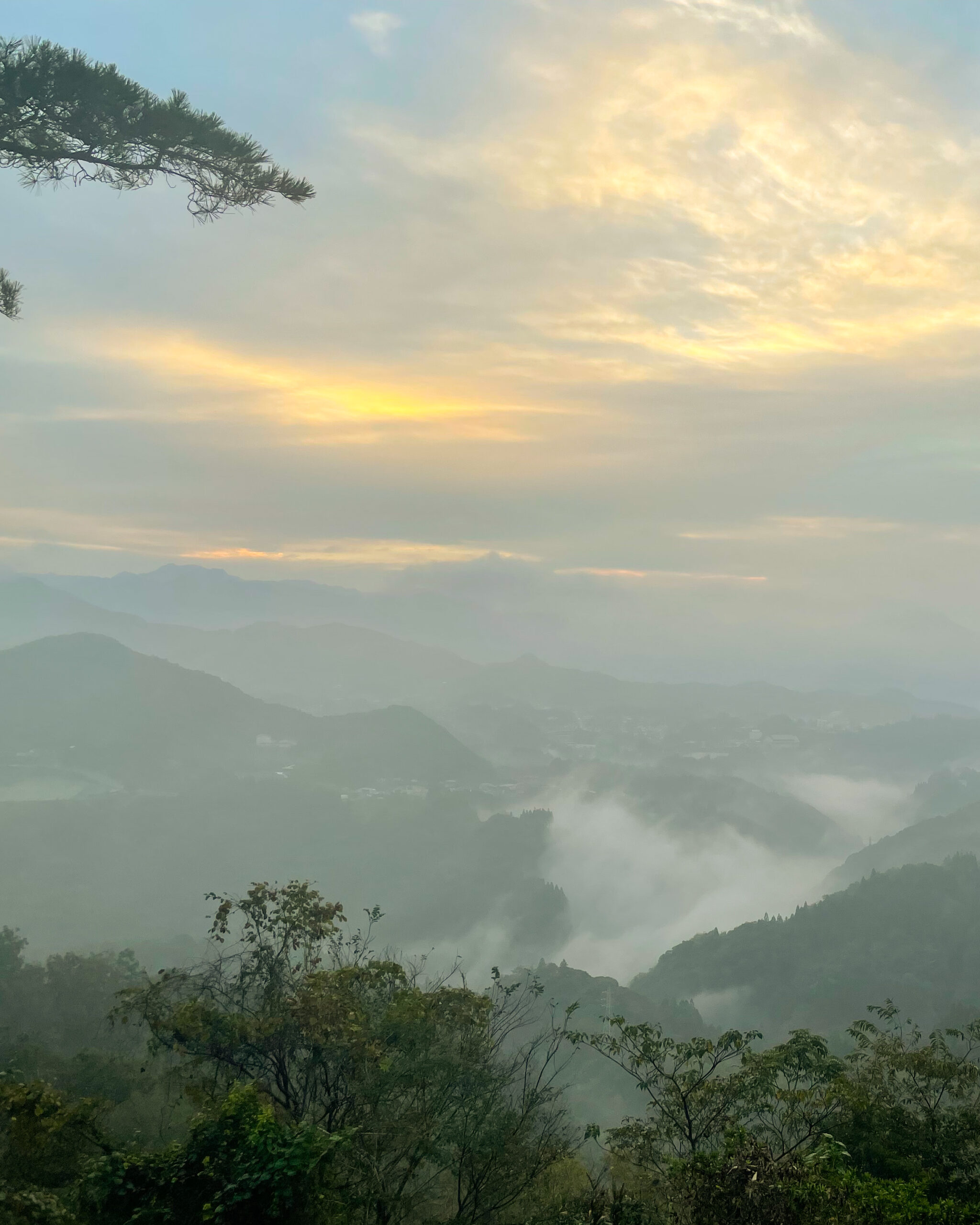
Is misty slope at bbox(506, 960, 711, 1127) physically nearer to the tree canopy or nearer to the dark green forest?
the dark green forest

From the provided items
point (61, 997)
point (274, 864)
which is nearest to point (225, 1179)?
point (61, 997)

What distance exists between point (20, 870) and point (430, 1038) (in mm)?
150398

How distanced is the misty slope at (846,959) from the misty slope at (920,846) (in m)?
44.4

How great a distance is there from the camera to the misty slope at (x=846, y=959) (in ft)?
301

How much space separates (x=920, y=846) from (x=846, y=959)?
83.5 m

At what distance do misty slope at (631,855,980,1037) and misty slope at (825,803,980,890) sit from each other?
44.4 metres

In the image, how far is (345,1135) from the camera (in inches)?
345

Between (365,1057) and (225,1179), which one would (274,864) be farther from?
(225,1179)

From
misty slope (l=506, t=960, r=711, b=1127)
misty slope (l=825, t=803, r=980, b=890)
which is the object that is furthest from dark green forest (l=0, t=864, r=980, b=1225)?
misty slope (l=825, t=803, r=980, b=890)

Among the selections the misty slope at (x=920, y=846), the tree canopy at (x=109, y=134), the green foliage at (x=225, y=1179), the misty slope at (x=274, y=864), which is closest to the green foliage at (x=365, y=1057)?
the green foliage at (x=225, y=1179)

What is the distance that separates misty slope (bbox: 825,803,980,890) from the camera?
542 feet

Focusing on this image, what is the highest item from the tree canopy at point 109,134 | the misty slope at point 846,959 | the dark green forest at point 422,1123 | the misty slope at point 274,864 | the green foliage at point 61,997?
the tree canopy at point 109,134

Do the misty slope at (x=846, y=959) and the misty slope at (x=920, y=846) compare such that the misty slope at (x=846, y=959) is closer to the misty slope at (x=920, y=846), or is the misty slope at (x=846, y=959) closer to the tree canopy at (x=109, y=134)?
the misty slope at (x=920, y=846)

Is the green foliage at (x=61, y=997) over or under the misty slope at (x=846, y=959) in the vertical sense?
over
